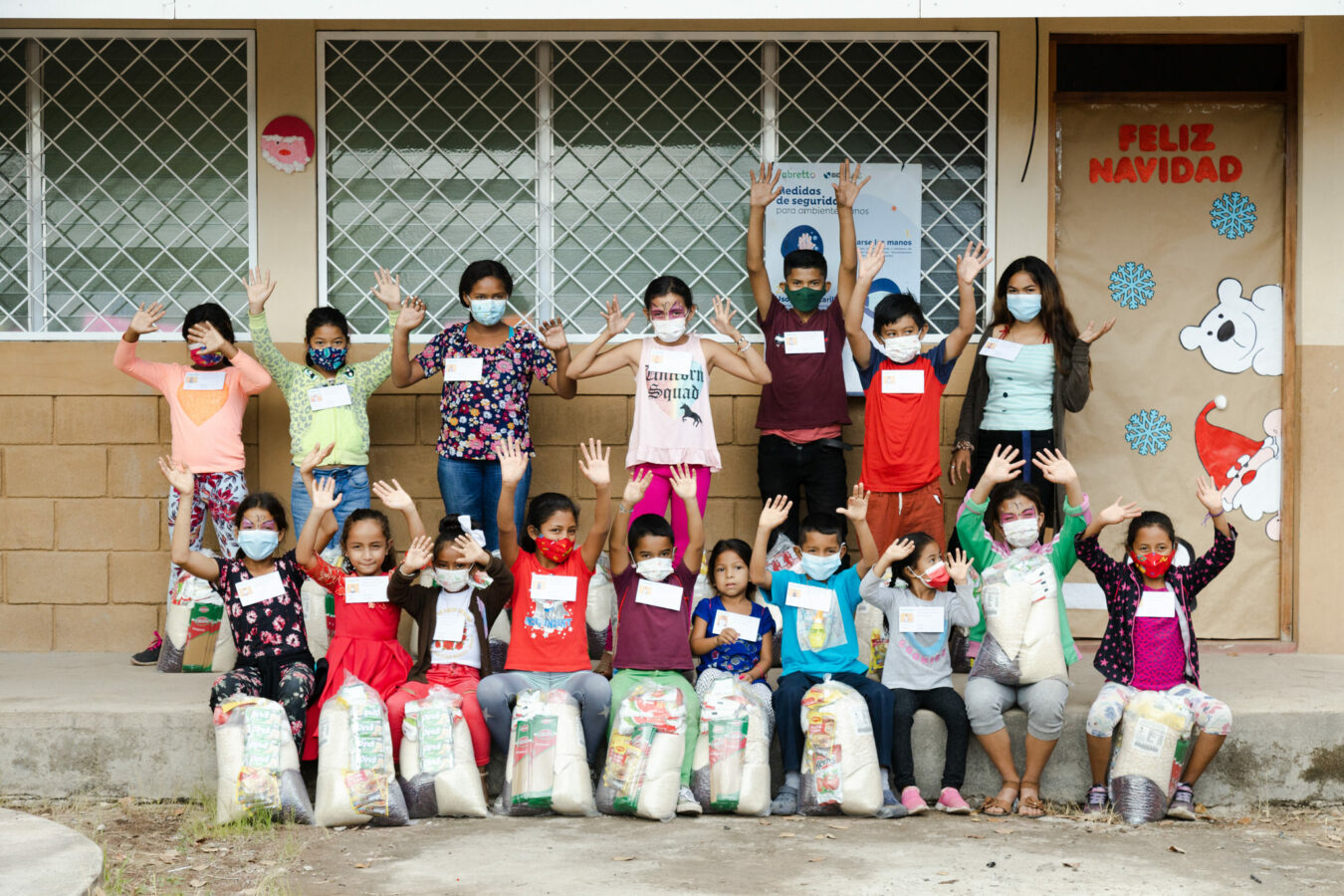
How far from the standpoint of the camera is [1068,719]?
5.15 metres

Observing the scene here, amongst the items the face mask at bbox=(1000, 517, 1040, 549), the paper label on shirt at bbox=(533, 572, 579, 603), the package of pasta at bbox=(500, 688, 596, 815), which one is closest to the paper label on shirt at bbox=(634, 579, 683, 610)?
the paper label on shirt at bbox=(533, 572, 579, 603)

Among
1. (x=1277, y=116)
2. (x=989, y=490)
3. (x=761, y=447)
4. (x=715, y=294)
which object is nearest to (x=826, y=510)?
(x=761, y=447)

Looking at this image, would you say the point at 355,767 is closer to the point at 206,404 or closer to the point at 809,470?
the point at 206,404

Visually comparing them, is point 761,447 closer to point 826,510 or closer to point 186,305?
point 826,510

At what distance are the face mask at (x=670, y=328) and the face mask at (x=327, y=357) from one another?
1.38m

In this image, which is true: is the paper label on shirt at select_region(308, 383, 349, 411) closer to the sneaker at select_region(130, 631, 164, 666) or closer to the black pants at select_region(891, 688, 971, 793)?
the sneaker at select_region(130, 631, 164, 666)

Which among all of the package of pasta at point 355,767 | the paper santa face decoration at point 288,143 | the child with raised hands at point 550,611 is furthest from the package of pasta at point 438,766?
the paper santa face decoration at point 288,143

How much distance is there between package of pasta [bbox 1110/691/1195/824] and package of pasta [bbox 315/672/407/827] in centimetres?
246

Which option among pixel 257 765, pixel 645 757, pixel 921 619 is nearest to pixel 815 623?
pixel 921 619

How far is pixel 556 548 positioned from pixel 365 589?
700 millimetres

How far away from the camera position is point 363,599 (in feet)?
16.9

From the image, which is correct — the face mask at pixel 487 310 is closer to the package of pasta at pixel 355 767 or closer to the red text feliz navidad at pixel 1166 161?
the package of pasta at pixel 355 767

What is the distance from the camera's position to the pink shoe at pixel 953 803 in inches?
194

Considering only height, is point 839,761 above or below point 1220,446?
below
